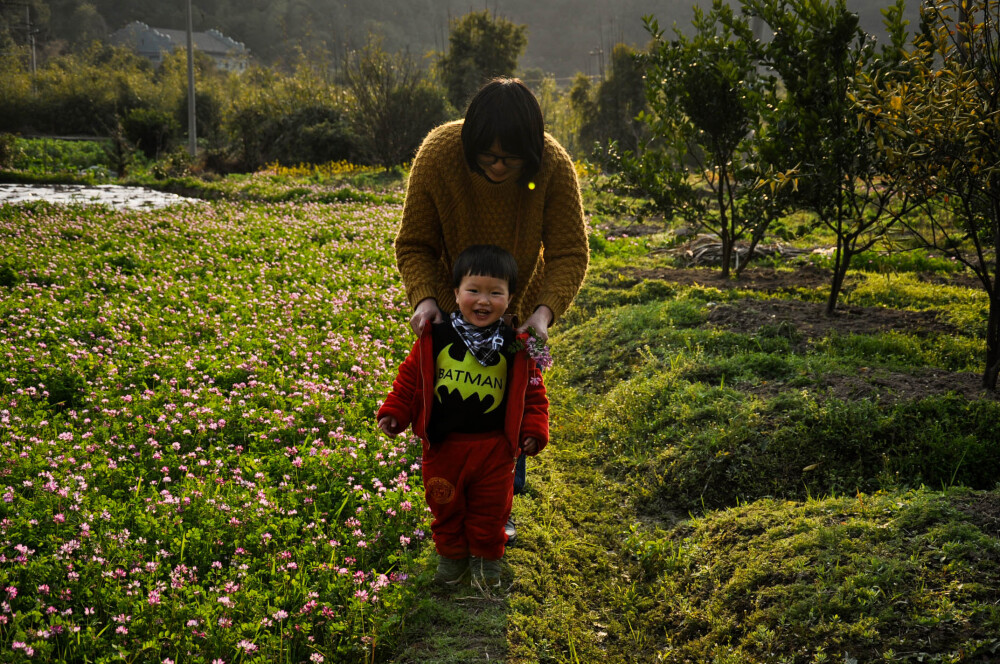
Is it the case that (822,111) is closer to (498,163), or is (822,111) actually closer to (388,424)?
(498,163)

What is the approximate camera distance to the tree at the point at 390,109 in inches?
869

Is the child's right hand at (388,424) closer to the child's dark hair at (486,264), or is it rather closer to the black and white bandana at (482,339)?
the black and white bandana at (482,339)

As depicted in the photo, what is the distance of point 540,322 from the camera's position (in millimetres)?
2906

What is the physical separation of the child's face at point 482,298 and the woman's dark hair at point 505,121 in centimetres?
52

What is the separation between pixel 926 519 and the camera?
2.82 metres

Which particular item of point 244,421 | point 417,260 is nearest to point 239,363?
point 244,421

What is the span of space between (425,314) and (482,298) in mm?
271

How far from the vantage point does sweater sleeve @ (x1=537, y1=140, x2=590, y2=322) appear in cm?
311

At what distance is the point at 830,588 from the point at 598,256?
25.7ft

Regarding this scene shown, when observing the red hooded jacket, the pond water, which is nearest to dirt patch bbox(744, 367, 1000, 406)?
the red hooded jacket

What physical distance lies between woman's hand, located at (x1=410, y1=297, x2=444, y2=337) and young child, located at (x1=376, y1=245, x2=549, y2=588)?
29 mm

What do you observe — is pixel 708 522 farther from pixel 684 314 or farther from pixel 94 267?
pixel 94 267

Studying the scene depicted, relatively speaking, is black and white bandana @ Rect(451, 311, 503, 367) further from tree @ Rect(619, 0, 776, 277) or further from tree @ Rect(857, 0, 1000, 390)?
tree @ Rect(619, 0, 776, 277)

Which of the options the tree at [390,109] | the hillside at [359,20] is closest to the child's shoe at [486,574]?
the tree at [390,109]
